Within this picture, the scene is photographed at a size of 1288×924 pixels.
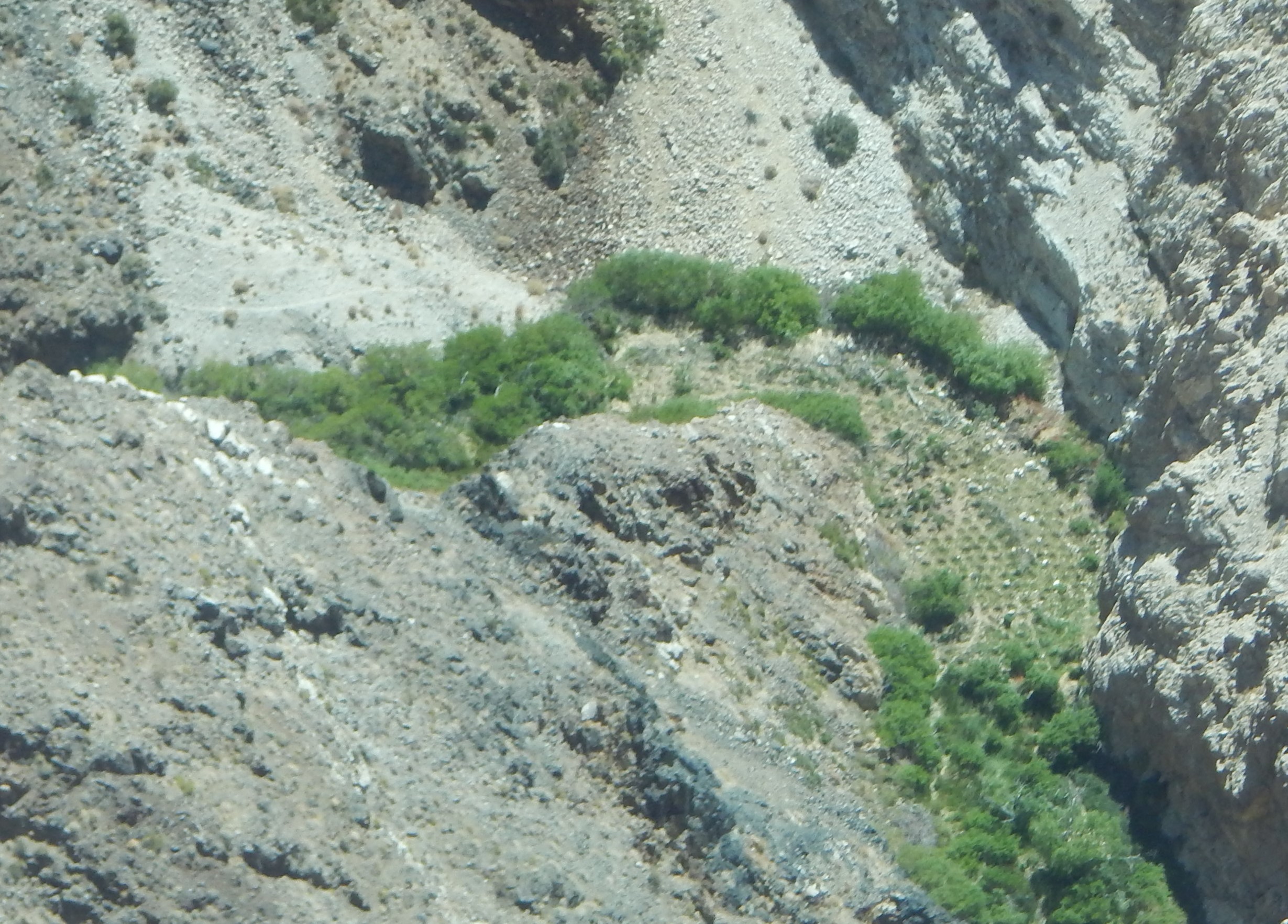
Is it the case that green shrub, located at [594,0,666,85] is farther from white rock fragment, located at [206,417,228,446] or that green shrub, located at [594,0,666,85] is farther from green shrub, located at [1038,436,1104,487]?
white rock fragment, located at [206,417,228,446]

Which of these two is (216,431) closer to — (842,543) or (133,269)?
(133,269)

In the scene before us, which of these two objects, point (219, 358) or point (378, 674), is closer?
point (378, 674)

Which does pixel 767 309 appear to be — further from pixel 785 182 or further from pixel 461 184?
pixel 461 184

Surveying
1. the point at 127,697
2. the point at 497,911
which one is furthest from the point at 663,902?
the point at 127,697

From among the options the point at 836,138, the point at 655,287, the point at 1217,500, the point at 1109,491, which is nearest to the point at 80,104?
the point at 655,287

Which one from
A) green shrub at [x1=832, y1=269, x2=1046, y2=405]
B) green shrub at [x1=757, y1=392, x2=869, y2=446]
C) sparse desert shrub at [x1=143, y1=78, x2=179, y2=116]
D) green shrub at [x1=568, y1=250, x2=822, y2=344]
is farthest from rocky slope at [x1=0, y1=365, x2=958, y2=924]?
sparse desert shrub at [x1=143, y1=78, x2=179, y2=116]

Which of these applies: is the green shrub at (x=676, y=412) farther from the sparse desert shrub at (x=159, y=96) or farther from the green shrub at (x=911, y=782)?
the sparse desert shrub at (x=159, y=96)
